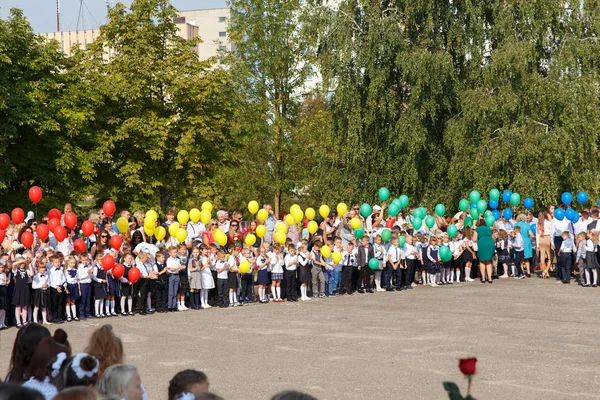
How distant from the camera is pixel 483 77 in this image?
2895 cm

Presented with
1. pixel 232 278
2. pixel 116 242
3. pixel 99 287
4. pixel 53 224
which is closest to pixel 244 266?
pixel 232 278

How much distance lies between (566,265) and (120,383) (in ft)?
64.9

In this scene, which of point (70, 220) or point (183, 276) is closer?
point (70, 220)

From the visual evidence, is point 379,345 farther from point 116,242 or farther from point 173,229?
point 173,229

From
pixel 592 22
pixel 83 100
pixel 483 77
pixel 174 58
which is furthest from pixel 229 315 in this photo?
pixel 174 58

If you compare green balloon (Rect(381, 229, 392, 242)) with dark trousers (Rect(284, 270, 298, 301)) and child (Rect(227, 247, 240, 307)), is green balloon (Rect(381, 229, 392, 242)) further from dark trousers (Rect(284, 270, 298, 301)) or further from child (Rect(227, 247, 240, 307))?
child (Rect(227, 247, 240, 307))

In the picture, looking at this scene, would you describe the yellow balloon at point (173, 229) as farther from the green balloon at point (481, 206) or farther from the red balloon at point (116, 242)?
the green balloon at point (481, 206)

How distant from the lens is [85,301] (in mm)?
18594

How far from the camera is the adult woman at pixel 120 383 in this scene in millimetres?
5496

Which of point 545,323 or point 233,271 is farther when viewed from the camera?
point 233,271

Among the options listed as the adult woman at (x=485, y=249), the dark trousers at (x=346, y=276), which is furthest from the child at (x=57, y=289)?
the adult woman at (x=485, y=249)

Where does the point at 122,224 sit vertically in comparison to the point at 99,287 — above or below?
above

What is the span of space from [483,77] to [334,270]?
10.1 m

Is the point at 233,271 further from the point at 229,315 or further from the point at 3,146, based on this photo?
the point at 3,146
